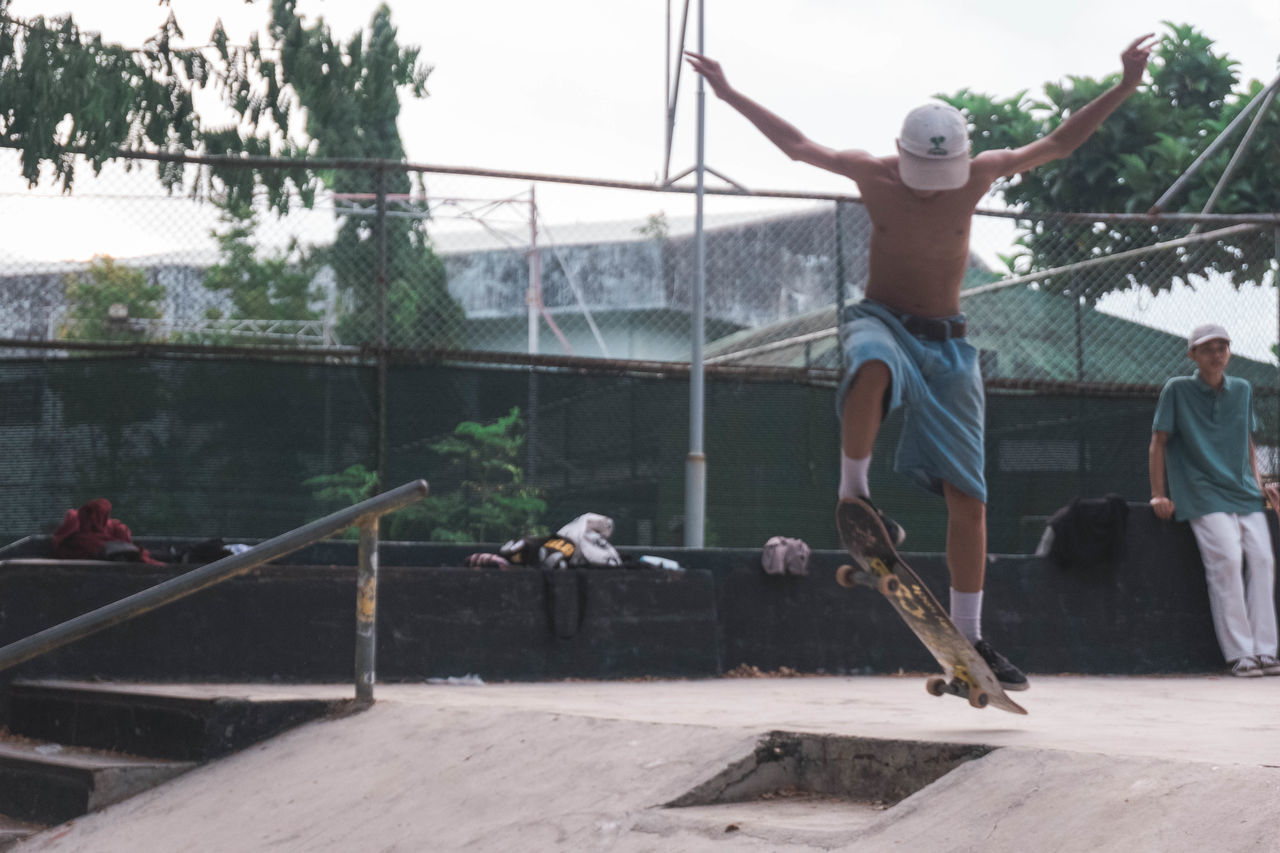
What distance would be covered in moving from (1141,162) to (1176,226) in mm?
12333

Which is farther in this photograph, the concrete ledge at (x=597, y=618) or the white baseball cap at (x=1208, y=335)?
the white baseball cap at (x=1208, y=335)

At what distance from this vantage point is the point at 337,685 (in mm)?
5703

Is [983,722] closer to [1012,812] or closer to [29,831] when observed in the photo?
[1012,812]

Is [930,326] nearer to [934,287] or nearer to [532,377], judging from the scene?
[934,287]

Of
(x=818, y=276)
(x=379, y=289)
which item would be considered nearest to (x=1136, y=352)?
(x=818, y=276)

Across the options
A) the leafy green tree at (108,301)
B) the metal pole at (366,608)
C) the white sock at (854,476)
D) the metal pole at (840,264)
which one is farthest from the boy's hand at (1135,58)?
the leafy green tree at (108,301)

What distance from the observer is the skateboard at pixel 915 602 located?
3.86m

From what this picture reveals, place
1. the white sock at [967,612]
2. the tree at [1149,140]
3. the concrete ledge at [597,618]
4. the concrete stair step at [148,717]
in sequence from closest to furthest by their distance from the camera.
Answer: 1. the white sock at [967,612]
2. the concrete stair step at [148,717]
3. the concrete ledge at [597,618]
4. the tree at [1149,140]

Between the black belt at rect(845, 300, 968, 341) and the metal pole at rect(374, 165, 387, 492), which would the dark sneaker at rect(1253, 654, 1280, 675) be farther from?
the metal pole at rect(374, 165, 387, 492)

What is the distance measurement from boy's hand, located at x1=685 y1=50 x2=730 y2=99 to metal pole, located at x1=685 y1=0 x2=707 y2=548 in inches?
151

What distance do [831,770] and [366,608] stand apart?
1898 mm

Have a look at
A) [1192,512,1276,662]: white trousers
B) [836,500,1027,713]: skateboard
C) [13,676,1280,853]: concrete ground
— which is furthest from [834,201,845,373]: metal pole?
[836,500,1027,713]: skateboard

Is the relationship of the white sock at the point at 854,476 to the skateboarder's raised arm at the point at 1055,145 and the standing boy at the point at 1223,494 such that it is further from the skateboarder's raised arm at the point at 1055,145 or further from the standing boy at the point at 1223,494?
Answer: the standing boy at the point at 1223,494

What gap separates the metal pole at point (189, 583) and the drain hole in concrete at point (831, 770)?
1510 mm
